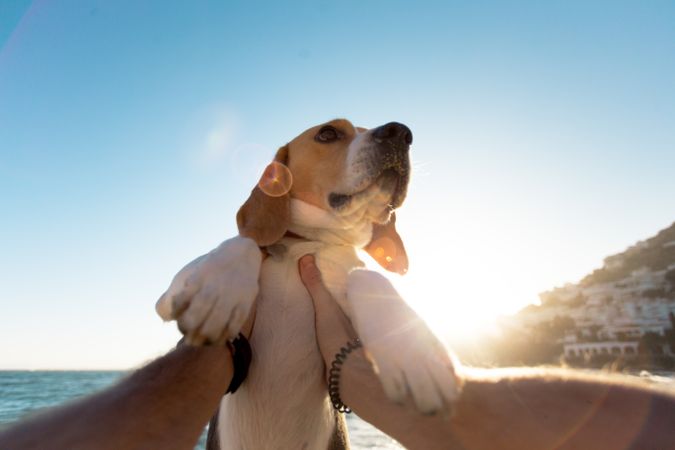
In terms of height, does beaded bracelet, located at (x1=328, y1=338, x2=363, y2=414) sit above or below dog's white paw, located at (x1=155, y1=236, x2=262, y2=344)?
below

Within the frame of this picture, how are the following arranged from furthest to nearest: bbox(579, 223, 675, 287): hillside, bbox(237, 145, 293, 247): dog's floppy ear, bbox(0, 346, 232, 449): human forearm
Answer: bbox(579, 223, 675, 287): hillside → bbox(237, 145, 293, 247): dog's floppy ear → bbox(0, 346, 232, 449): human forearm

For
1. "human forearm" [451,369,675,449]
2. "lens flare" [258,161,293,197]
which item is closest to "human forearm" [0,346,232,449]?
"human forearm" [451,369,675,449]

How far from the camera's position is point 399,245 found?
10.1 feet

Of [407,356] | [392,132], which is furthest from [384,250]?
[407,356]

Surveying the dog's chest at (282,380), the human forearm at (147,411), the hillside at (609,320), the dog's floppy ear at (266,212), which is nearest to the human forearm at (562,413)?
the dog's chest at (282,380)

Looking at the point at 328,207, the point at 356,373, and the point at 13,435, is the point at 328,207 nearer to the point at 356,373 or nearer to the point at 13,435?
the point at 356,373

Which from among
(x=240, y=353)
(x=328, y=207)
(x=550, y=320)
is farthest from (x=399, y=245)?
(x=550, y=320)

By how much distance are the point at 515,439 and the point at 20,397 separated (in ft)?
→ 86.5

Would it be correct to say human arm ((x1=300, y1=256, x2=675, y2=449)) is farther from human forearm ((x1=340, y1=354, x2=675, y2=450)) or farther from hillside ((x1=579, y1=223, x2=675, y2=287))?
hillside ((x1=579, y1=223, x2=675, y2=287))

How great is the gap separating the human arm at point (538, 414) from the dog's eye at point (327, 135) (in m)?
1.74

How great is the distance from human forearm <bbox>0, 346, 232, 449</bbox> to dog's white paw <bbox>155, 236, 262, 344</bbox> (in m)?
0.21

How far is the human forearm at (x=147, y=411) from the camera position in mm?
1126

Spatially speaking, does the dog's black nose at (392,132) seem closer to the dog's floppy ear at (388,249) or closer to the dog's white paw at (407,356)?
the dog's floppy ear at (388,249)

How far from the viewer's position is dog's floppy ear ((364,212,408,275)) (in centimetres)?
295
